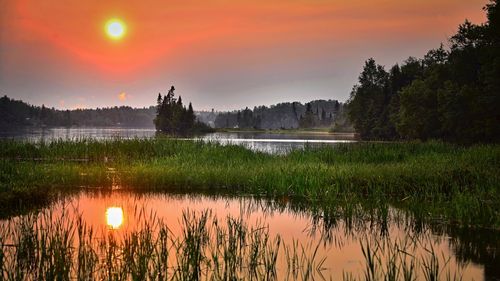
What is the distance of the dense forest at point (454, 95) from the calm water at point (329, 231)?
44.4m

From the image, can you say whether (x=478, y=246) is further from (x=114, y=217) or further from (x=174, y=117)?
(x=174, y=117)

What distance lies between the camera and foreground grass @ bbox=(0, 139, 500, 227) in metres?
20.1

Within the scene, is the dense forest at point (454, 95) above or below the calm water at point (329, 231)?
above

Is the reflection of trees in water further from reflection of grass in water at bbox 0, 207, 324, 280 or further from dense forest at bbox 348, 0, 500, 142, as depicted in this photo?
dense forest at bbox 348, 0, 500, 142

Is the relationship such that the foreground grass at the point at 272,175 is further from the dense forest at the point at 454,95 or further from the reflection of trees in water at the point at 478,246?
the dense forest at the point at 454,95

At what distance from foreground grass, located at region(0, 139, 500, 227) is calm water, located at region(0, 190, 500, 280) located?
1256 mm

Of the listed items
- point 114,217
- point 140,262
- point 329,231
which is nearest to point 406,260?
point 329,231

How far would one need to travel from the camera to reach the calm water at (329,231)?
12711 millimetres

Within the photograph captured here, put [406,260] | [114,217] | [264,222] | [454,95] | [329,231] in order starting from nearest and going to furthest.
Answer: [406,260]
[329,231]
[264,222]
[114,217]
[454,95]

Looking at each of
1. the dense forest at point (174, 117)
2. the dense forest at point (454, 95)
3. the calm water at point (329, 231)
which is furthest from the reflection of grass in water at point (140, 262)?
the dense forest at point (174, 117)

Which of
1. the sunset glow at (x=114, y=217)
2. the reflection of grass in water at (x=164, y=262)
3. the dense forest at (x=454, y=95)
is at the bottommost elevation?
the sunset glow at (x=114, y=217)

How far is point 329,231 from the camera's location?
16.5 meters

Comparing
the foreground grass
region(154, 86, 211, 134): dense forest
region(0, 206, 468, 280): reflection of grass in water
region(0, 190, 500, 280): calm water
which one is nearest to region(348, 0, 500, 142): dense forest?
the foreground grass

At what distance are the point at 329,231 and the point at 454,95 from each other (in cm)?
5560
